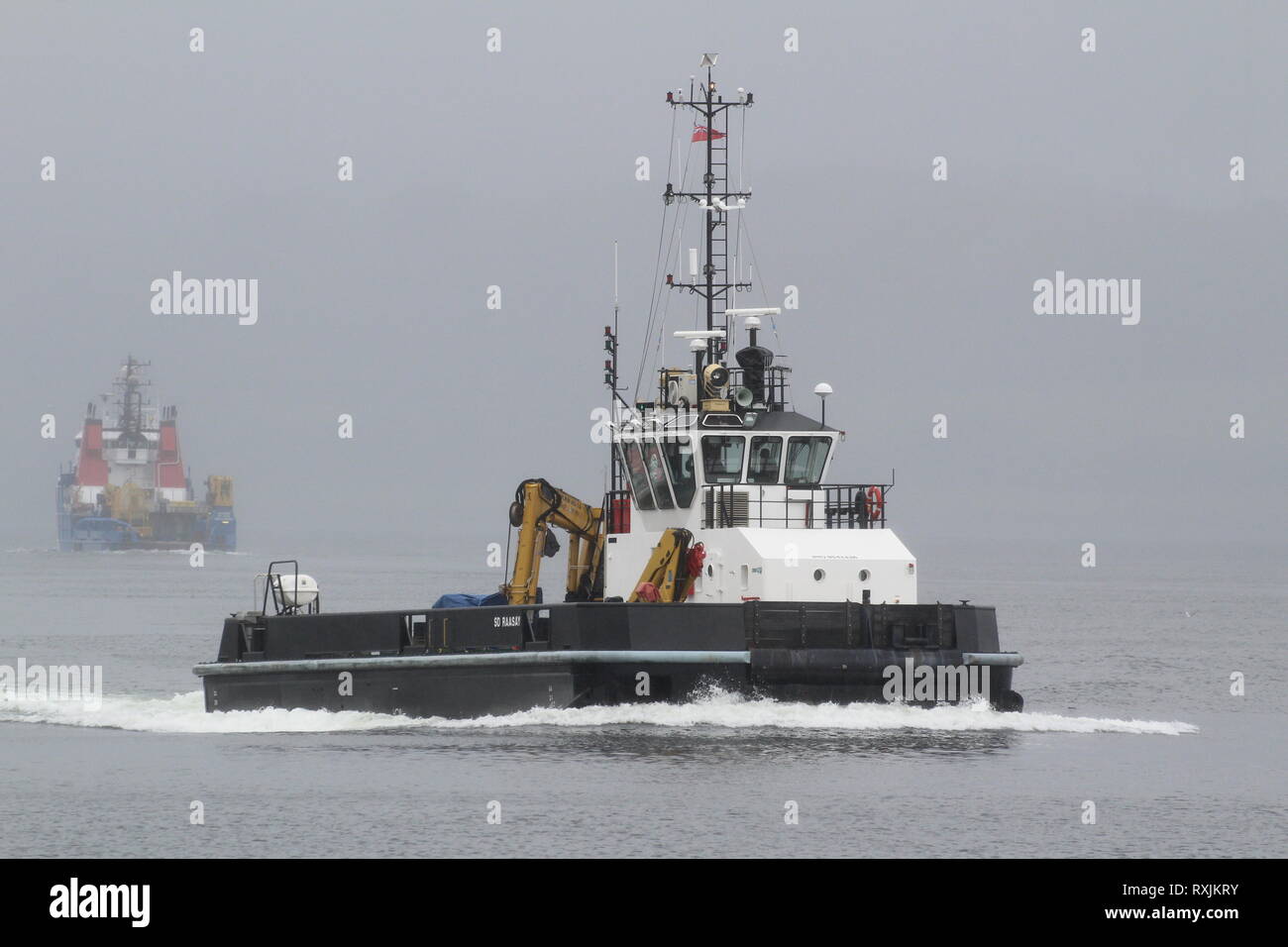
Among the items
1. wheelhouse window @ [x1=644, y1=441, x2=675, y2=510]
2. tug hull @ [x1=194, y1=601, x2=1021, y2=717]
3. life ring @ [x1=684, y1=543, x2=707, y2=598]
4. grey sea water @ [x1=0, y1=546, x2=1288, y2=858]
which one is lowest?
grey sea water @ [x1=0, y1=546, x2=1288, y2=858]

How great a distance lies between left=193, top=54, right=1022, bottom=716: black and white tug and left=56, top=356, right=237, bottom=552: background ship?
503 feet

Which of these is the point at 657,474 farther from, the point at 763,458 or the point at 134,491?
the point at 134,491

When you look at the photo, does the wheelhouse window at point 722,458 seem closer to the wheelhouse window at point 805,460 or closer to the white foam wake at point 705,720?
the wheelhouse window at point 805,460

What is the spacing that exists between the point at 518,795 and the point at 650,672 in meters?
4.11

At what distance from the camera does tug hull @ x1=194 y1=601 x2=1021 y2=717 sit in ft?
81.3

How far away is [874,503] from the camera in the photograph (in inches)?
1064

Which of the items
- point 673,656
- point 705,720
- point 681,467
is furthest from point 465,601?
point 705,720

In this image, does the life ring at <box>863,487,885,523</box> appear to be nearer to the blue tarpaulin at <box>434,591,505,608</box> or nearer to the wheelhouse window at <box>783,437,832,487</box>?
the wheelhouse window at <box>783,437,832,487</box>

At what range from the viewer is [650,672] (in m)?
24.9

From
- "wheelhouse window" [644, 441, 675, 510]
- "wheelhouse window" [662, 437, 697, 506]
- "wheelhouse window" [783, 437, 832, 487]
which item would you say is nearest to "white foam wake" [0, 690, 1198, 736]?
"wheelhouse window" [662, 437, 697, 506]

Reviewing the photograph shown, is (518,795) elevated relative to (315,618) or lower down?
lower down

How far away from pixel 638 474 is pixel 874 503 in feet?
11.2
